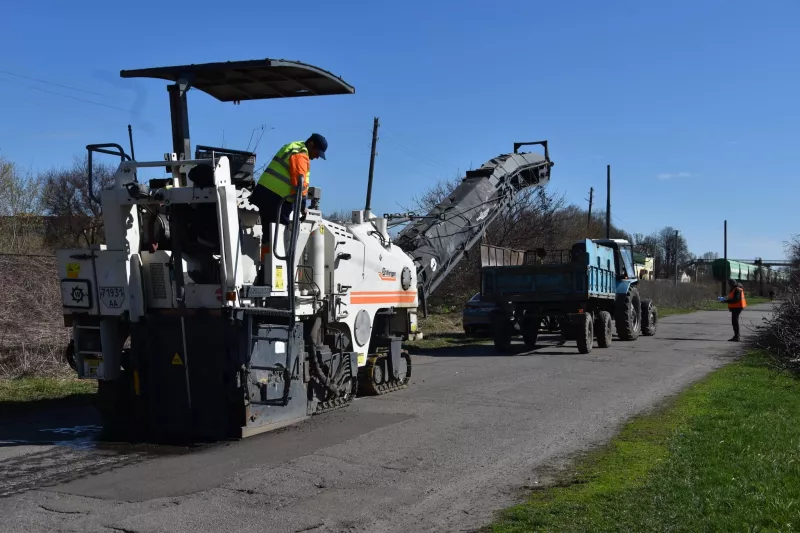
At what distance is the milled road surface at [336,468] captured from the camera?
5.84 metres

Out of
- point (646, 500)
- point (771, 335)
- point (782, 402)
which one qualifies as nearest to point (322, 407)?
point (646, 500)

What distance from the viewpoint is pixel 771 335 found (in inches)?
760

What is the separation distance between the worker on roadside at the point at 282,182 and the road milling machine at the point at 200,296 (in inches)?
6.0

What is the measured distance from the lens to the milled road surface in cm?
584

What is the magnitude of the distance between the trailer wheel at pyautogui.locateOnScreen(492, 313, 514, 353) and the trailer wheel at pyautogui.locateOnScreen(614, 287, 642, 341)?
4.40 m

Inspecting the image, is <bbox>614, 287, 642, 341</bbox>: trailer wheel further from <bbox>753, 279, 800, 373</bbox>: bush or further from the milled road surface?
the milled road surface

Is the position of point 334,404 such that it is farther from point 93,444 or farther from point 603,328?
point 603,328

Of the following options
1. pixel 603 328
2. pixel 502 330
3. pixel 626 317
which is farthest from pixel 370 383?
pixel 626 317

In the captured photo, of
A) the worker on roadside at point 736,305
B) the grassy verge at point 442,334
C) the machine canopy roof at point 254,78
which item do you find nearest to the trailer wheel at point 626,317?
the worker on roadside at point 736,305

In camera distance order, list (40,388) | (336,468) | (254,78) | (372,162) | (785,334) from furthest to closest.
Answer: (372,162)
(785,334)
(40,388)
(254,78)
(336,468)

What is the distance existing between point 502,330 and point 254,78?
10.9 metres

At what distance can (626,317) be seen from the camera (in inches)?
866

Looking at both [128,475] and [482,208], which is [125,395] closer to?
[128,475]

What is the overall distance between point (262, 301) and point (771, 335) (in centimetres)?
1482
